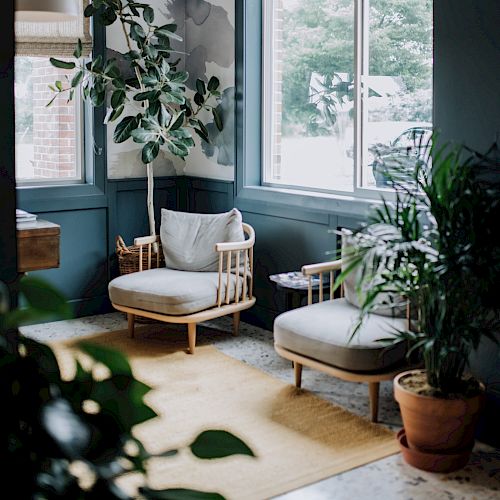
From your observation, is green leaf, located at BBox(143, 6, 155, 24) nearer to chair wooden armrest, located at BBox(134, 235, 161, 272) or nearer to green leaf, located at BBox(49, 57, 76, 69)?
green leaf, located at BBox(49, 57, 76, 69)

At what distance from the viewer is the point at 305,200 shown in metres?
4.76

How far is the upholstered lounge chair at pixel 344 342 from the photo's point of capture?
3.49 m

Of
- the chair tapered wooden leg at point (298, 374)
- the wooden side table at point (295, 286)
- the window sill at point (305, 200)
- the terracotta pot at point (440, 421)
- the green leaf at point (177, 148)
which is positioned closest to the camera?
the terracotta pot at point (440, 421)

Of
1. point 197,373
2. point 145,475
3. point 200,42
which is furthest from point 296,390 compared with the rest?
point 145,475

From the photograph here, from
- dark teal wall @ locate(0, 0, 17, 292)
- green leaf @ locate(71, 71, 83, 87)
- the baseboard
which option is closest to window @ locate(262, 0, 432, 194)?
green leaf @ locate(71, 71, 83, 87)

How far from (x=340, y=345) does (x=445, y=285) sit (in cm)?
74

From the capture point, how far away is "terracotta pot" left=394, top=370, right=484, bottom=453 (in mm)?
3029

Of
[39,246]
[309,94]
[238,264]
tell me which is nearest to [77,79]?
[39,246]

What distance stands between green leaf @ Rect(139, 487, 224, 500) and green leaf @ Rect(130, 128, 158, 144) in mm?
4587

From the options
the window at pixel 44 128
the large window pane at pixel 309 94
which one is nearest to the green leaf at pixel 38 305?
the large window pane at pixel 309 94

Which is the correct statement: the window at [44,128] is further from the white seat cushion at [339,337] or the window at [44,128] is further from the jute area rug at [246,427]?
the white seat cushion at [339,337]

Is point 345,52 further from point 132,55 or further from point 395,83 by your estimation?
point 132,55

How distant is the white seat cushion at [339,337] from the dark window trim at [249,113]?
4.17ft

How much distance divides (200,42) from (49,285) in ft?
17.4
